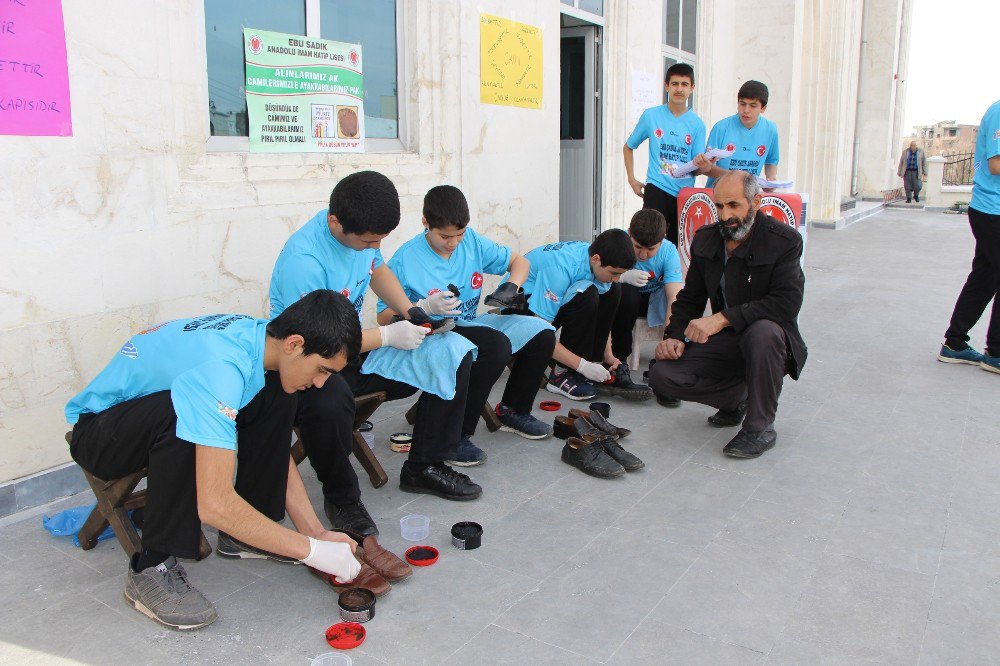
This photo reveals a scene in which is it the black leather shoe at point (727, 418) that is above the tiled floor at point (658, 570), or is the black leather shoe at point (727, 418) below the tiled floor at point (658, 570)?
above

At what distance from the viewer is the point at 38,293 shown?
128 inches

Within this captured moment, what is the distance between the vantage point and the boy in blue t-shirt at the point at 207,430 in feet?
7.39

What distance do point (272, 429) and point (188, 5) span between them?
2.13 meters

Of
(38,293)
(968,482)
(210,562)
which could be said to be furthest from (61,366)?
(968,482)

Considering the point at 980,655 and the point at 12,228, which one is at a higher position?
the point at 12,228

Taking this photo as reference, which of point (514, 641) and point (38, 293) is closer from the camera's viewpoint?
point (514, 641)

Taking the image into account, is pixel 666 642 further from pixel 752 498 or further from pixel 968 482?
pixel 968 482

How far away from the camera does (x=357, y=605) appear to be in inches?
98.1

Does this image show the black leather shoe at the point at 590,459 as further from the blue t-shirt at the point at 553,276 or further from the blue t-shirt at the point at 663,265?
the blue t-shirt at the point at 663,265

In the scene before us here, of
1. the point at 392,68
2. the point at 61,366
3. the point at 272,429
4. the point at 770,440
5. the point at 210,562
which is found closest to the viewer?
the point at 272,429

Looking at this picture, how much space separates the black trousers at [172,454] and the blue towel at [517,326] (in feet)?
4.59

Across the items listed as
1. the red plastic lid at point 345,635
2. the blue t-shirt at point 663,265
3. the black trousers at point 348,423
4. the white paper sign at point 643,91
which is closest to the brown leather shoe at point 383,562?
the red plastic lid at point 345,635

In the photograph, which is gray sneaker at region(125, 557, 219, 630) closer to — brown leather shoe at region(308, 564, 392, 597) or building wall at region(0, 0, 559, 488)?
brown leather shoe at region(308, 564, 392, 597)

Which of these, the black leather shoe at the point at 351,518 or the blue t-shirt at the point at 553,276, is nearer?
the black leather shoe at the point at 351,518
